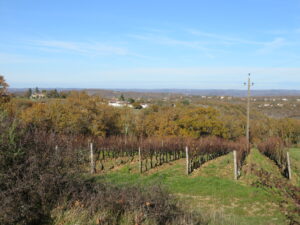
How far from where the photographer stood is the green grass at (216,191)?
26.7 feet

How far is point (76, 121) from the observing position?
28859mm

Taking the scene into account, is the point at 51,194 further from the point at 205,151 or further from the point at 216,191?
the point at 205,151

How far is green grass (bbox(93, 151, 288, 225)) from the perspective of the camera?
814cm

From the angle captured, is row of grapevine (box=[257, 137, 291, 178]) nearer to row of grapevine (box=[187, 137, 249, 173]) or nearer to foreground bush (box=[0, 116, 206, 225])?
row of grapevine (box=[187, 137, 249, 173])

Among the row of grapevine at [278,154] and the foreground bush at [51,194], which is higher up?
the foreground bush at [51,194]

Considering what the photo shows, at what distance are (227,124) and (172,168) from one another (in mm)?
27160

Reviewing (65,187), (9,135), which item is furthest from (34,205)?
(9,135)

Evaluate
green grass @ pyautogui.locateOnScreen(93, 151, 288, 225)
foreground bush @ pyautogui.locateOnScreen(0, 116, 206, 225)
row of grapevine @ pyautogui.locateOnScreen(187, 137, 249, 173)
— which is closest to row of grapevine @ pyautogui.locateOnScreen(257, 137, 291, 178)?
green grass @ pyautogui.locateOnScreen(93, 151, 288, 225)

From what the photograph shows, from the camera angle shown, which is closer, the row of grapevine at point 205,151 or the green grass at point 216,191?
the green grass at point 216,191

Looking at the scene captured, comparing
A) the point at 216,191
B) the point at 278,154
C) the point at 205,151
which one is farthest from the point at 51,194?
the point at 278,154

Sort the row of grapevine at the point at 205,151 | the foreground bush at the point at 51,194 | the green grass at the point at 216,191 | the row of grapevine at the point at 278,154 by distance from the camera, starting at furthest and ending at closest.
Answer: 1. the row of grapevine at the point at 205,151
2. the row of grapevine at the point at 278,154
3. the green grass at the point at 216,191
4. the foreground bush at the point at 51,194

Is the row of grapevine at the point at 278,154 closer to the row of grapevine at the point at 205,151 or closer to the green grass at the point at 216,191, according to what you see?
the green grass at the point at 216,191

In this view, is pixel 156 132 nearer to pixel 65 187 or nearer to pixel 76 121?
pixel 76 121

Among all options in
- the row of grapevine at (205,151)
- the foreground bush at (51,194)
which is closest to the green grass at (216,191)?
the row of grapevine at (205,151)
